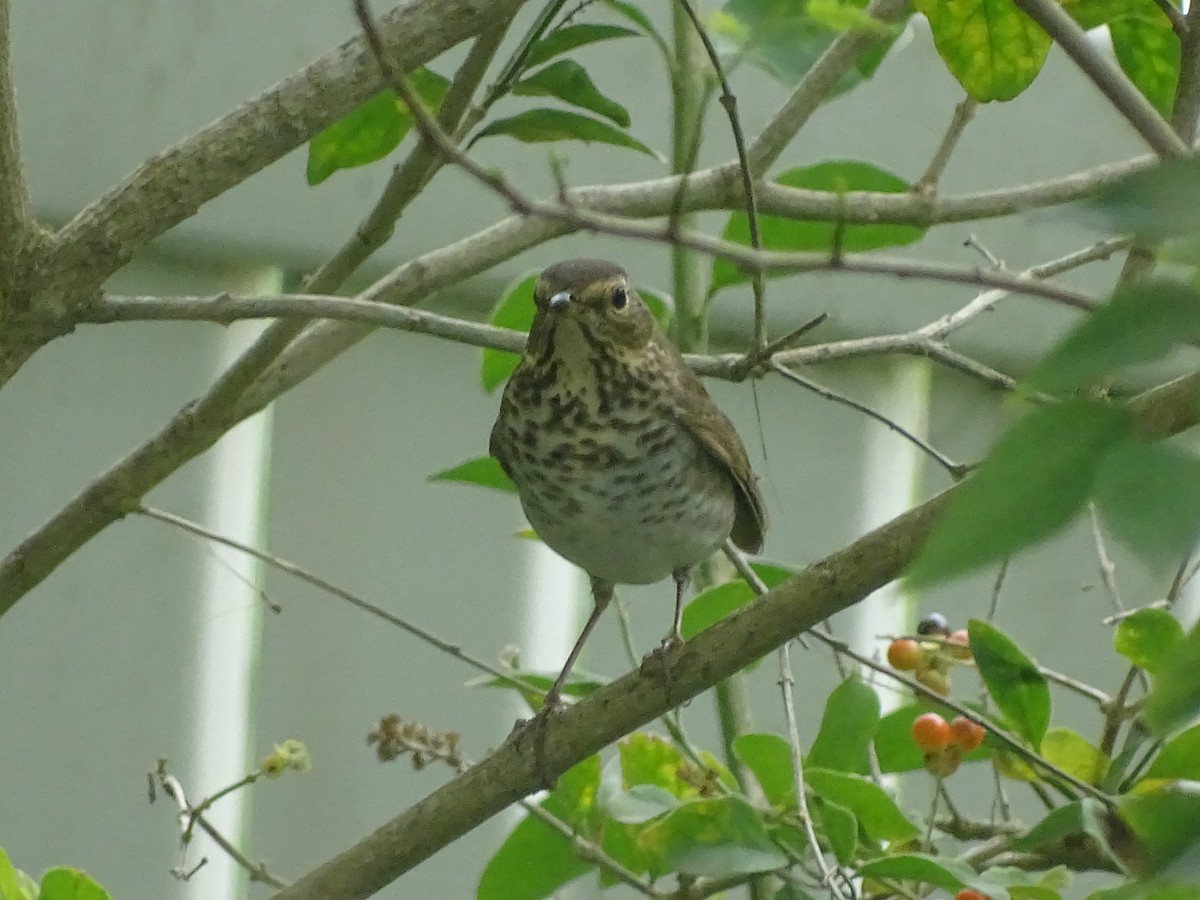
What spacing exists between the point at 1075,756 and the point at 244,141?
2.16 feet

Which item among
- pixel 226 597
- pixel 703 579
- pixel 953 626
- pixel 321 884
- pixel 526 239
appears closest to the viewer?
pixel 321 884

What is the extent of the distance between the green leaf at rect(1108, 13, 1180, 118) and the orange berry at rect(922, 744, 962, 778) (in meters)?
0.46

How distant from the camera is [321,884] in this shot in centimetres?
85

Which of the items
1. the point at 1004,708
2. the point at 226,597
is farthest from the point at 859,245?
the point at 226,597

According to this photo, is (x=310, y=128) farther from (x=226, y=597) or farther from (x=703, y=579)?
(x=226, y=597)

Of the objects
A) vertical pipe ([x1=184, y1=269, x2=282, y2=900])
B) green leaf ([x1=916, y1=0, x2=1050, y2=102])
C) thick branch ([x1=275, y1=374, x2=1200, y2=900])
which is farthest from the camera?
vertical pipe ([x1=184, y1=269, x2=282, y2=900])

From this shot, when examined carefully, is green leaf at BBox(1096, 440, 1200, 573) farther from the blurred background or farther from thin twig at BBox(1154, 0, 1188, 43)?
the blurred background

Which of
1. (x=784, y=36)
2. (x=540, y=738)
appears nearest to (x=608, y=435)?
(x=540, y=738)

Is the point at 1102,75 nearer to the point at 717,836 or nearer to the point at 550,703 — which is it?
the point at 717,836

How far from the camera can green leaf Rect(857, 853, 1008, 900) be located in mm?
733

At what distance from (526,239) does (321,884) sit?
18.6 inches

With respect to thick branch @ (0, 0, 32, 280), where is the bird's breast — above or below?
below

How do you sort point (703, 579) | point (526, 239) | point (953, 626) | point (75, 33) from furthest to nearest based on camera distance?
point (953, 626), point (75, 33), point (703, 579), point (526, 239)

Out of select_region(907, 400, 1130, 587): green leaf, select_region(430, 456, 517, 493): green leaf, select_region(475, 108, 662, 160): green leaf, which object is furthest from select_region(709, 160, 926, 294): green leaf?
select_region(907, 400, 1130, 587): green leaf
